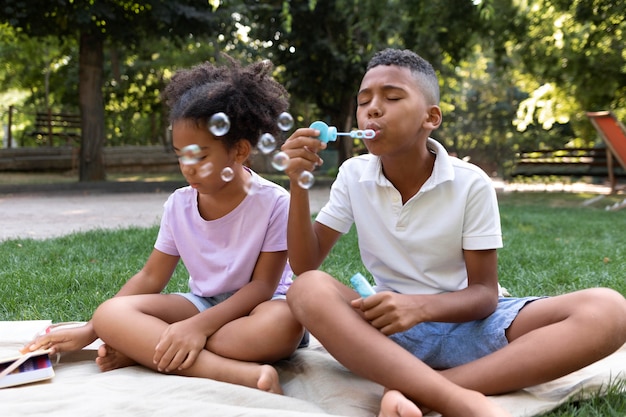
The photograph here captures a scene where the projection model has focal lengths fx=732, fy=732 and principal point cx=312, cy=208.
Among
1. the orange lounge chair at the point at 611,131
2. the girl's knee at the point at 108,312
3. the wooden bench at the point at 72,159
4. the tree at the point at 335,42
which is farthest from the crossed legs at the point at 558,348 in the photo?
the wooden bench at the point at 72,159

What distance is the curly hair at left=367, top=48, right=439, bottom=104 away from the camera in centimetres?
191

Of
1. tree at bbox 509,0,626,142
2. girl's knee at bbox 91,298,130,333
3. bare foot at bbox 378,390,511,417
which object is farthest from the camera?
tree at bbox 509,0,626,142

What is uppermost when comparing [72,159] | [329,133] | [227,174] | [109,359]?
[329,133]

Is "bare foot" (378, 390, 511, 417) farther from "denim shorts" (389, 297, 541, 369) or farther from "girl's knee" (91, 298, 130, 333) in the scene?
"girl's knee" (91, 298, 130, 333)

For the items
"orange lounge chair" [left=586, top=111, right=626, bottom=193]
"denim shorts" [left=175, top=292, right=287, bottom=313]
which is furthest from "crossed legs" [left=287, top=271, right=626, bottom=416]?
"orange lounge chair" [left=586, top=111, right=626, bottom=193]

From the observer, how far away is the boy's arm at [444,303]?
1.68 meters

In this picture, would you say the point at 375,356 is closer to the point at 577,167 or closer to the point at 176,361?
the point at 176,361

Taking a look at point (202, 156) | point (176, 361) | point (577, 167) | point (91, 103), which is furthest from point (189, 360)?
point (91, 103)

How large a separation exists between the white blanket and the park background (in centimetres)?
585

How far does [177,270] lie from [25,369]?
1774mm

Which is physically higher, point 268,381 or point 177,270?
point 268,381

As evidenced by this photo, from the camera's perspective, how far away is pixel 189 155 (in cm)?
190

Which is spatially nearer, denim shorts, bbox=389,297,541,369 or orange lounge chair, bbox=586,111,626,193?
denim shorts, bbox=389,297,541,369

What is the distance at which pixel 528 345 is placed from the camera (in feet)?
5.60
